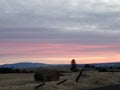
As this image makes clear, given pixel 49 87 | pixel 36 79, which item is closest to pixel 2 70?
pixel 36 79

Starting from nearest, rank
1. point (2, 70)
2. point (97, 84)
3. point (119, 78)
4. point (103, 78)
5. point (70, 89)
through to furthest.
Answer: point (70, 89) < point (97, 84) < point (103, 78) < point (119, 78) < point (2, 70)

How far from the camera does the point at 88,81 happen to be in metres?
29.8

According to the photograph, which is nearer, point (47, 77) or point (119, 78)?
point (47, 77)

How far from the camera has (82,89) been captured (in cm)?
2588

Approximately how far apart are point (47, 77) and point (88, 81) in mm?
4076

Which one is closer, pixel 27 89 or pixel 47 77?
pixel 27 89

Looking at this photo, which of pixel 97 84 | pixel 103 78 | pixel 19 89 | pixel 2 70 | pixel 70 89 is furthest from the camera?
pixel 2 70

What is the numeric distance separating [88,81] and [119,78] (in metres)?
5.95

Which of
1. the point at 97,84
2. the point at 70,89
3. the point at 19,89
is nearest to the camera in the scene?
the point at 19,89

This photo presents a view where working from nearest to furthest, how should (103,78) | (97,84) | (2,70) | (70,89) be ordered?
1. (70,89)
2. (97,84)
3. (103,78)
4. (2,70)

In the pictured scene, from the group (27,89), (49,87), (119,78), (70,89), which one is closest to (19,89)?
(27,89)

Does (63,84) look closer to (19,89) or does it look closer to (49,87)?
(49,87)

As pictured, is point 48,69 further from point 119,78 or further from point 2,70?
point 2,70

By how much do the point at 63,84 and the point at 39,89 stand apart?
3286mm
